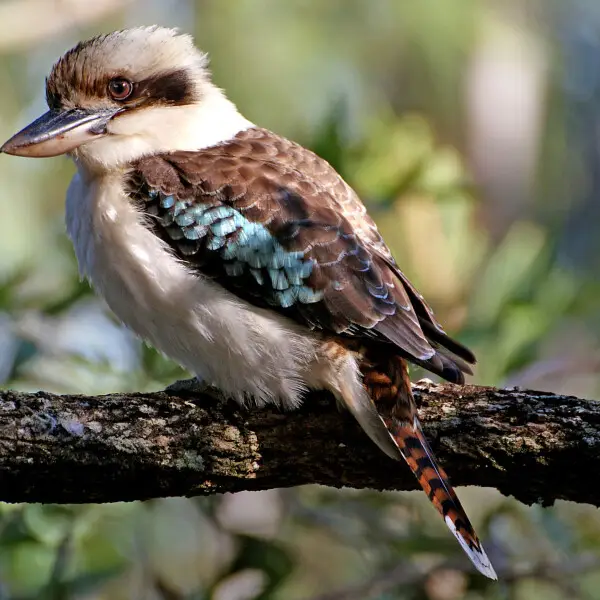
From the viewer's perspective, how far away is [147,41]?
3572 mm

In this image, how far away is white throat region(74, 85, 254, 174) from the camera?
3340 mm

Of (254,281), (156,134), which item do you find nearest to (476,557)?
(254,281)

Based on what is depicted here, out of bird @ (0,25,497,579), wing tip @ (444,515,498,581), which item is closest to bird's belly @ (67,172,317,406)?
bird @ (0,25,497,579)

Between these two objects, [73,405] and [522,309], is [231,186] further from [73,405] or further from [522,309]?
[522,309]

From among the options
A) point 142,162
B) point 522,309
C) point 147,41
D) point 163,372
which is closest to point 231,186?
point 142,162

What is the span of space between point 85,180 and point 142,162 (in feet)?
0.62

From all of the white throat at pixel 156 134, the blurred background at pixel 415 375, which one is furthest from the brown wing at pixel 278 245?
the blurred background at pixel 415 375

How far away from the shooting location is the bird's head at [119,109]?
336 cm

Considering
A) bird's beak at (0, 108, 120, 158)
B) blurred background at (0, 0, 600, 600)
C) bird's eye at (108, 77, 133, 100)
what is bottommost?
blurred background at (0, 0, 600, 600)

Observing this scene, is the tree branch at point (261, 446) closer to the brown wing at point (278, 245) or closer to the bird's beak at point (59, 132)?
the brown wing at point (278, 245)

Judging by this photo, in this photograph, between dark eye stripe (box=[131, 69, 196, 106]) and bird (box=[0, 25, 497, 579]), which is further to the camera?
dark eye stripe (box=[131, 69, 196, 106])

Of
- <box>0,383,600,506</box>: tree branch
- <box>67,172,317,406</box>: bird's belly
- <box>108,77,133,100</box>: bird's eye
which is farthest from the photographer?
<box>108,77,133,100</box>: bird's eye

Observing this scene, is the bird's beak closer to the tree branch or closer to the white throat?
the white throat

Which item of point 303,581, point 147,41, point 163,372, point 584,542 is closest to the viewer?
point 147,41
